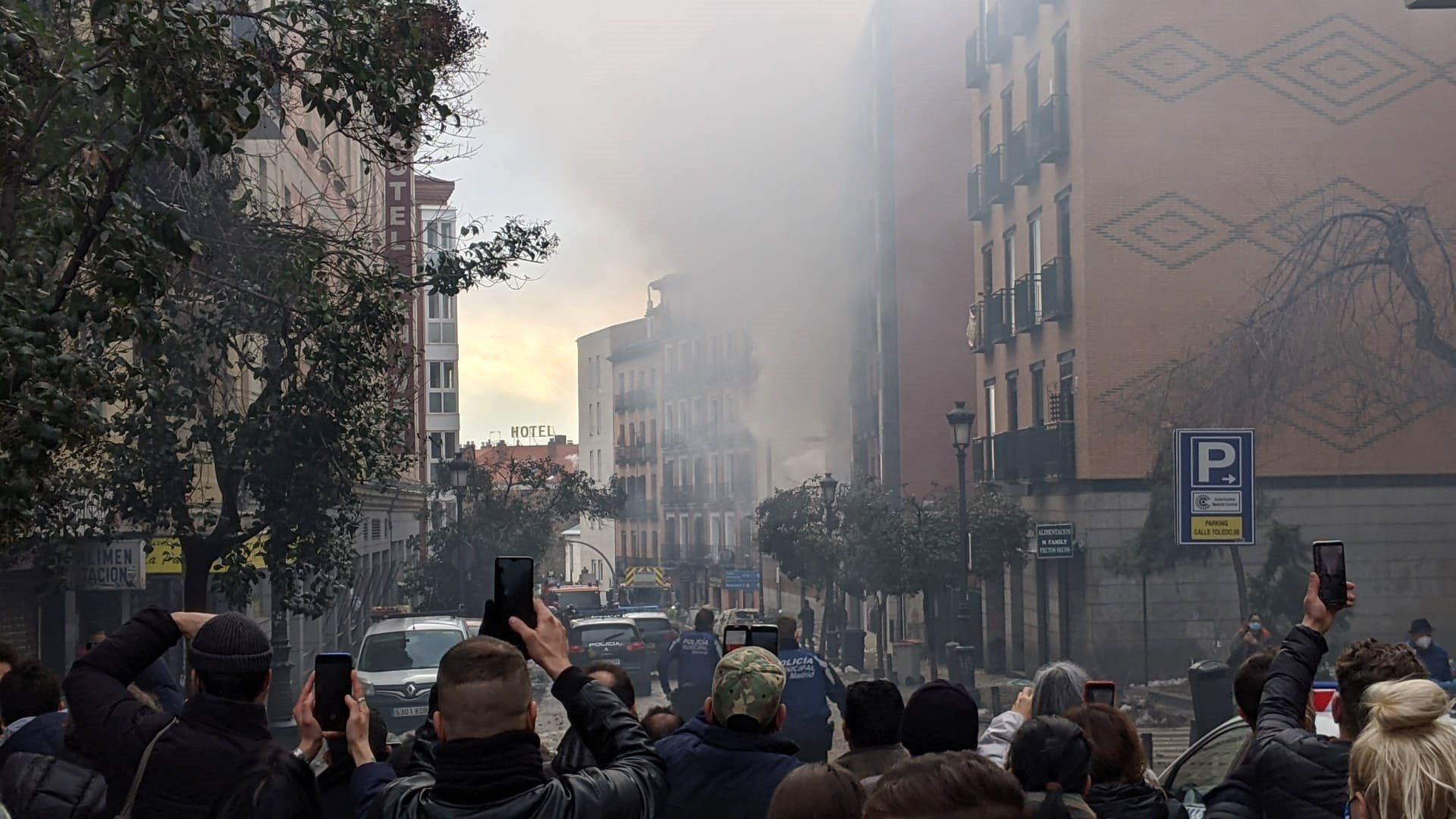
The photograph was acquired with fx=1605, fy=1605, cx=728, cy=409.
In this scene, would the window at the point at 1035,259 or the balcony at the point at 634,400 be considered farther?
the balcony at the point at 634,400

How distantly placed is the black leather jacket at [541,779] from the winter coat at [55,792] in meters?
1.08

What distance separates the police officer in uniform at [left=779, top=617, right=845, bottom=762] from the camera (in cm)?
862

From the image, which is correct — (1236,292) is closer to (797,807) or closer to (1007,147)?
(1007,147)

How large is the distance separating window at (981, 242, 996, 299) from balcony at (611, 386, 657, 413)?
56.8 m

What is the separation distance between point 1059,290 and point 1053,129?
8.85 feet

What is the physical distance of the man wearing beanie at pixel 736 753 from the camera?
4.06m

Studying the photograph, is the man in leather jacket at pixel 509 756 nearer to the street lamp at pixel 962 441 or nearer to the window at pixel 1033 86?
the street lamp at pixel 962 441

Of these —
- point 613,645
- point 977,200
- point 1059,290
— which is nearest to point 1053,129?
point 1059,290

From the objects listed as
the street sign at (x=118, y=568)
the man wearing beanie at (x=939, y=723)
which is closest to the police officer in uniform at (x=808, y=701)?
the man wearing beanie at (x=939, y=723)

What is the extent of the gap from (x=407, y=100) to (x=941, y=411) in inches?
1348

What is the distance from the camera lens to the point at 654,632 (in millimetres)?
30438

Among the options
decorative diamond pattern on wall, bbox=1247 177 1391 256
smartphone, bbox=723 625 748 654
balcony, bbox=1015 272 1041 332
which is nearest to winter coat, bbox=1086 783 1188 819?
smartphone, bbox=723 625 748 654

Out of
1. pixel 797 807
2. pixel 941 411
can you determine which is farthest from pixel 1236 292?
pixel 797 807

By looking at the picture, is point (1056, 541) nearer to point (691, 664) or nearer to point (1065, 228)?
point (1065, 228)
